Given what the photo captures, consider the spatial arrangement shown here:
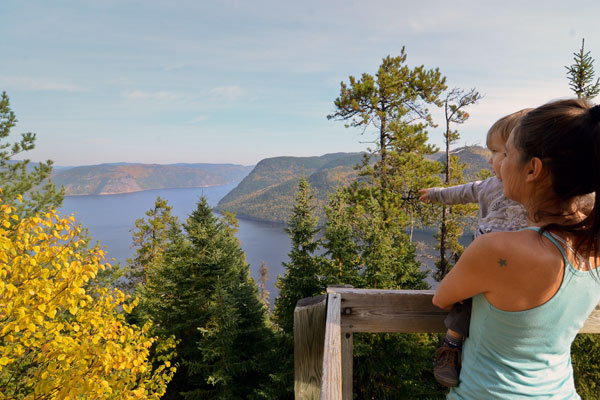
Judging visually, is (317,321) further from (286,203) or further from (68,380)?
(286,203)

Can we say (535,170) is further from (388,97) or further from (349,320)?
(388,97)

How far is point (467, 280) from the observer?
1014 millimetres

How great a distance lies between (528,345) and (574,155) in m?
0.59

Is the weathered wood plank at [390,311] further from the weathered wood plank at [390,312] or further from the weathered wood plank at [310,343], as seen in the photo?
the weathered wood plank at [310,343]

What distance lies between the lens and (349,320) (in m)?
1.54

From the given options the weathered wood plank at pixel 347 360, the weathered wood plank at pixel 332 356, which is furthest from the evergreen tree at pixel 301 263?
the weathered wood plank at pixel 332 356

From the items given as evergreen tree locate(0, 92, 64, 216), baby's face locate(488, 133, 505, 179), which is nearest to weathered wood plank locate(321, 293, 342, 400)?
baby's face locate(488, 133, 505, 179)

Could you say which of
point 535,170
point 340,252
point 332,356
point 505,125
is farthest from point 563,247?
point 340,252

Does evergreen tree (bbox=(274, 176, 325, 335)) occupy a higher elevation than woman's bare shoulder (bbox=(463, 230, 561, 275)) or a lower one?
lower

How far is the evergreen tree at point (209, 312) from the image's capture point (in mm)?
11461

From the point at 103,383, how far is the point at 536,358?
431 centimetres

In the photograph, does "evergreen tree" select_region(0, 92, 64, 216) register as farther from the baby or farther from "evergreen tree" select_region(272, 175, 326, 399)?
the baby

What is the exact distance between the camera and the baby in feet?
3.92

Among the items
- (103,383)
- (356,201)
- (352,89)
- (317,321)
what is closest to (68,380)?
(103,383)
